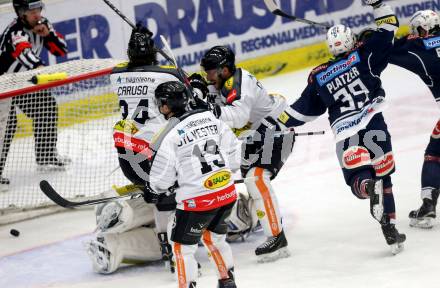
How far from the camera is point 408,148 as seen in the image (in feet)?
26.5

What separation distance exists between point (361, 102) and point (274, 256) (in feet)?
3.45

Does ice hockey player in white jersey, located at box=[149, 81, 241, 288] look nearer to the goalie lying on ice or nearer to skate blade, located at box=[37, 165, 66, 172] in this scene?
the goalie lying on ice

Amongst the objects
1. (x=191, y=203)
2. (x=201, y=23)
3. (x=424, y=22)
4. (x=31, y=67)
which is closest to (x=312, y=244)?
(x=191, y=203)

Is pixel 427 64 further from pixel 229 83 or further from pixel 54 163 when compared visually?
pixel 54 163

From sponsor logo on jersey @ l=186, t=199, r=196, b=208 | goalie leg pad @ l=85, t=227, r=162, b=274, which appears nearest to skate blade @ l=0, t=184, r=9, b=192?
goalie leg pad @ l=85, t=227, r=162, b=274

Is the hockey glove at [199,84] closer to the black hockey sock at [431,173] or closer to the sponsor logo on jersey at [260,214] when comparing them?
the sponsor logo on jersey at [260,214]

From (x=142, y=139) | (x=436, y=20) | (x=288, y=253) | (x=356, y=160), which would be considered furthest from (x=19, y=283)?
(x=436, y=20)

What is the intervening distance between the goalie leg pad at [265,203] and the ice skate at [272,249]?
0.04 meters

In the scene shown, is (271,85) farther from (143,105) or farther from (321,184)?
(143,105)

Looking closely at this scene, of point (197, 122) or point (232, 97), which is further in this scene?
point (232, 97)

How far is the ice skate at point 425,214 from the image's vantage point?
6297 mm

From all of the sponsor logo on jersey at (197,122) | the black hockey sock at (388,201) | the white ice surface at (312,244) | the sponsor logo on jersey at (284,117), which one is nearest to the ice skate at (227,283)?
the white ice surface at (312,244)

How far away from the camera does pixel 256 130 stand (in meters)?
6.30

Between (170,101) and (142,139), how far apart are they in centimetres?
105
